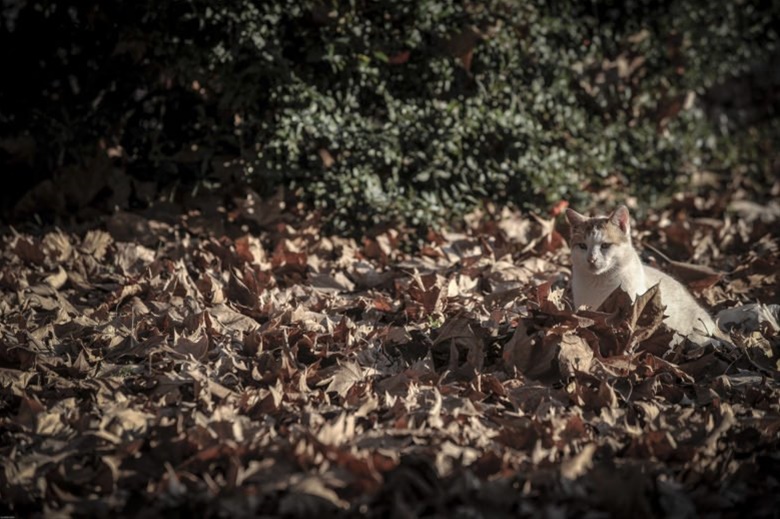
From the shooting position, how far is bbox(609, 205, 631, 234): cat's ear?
3.61 m

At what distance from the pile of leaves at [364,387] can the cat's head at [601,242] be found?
0.88 ft

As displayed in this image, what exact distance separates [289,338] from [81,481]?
3.82 feet

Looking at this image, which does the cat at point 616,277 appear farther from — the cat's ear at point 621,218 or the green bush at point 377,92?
the green bush at point 377,92

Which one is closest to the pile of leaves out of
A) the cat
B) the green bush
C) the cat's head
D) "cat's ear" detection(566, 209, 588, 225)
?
the cat

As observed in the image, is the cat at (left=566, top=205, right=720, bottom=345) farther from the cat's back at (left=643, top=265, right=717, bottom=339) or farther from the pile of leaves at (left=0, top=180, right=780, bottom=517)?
the pile of leaves at (left=0, top=180, right=780, bottom=517)

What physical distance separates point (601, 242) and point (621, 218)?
8.0 inches

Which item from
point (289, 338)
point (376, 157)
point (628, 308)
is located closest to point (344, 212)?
point (376, 157)

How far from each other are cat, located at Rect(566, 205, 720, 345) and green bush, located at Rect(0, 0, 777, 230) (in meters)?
1.49

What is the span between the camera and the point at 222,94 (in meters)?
5.23

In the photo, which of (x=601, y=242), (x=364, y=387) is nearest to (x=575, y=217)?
(x=601, y=242)

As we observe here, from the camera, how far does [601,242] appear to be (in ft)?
11.6

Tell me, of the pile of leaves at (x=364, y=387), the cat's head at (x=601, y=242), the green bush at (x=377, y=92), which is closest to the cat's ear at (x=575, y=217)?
the cat's head at (x=601, y=242)

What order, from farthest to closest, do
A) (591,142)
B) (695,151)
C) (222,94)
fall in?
(695,151)
(591,142)
(222,94)

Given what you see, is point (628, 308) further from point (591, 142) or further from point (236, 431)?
point (591, 142)
